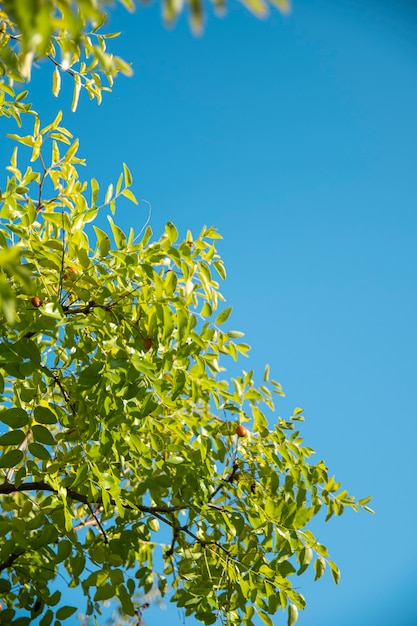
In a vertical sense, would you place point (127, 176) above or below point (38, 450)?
above

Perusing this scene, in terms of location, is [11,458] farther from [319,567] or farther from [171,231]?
[319,567]

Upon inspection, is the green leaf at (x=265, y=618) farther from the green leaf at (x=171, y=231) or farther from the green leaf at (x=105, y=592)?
the green leaf at (x=171, y=231)

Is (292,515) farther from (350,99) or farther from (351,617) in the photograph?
(350,99)

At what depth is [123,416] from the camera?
1.64 metres

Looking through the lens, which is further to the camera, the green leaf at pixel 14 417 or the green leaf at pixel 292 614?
the green leaf at pixel 292 614

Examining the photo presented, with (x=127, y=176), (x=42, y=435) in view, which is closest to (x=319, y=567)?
(x=42, y=435)

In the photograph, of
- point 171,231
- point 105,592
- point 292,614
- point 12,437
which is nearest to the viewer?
point 12,437

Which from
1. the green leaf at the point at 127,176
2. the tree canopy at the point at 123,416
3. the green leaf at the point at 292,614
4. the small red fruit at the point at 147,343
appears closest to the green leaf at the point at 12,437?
the tree canopy at the point at 123,416

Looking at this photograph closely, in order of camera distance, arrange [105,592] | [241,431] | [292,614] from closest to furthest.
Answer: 1. [105,592]
2. [292,614]
3. [241,431]

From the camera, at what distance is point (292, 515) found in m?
1.90

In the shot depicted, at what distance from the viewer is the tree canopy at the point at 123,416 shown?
1.64m

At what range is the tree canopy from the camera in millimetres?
1640

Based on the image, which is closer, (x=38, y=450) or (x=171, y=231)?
(x=38, y=450)

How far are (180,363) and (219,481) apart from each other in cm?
40
